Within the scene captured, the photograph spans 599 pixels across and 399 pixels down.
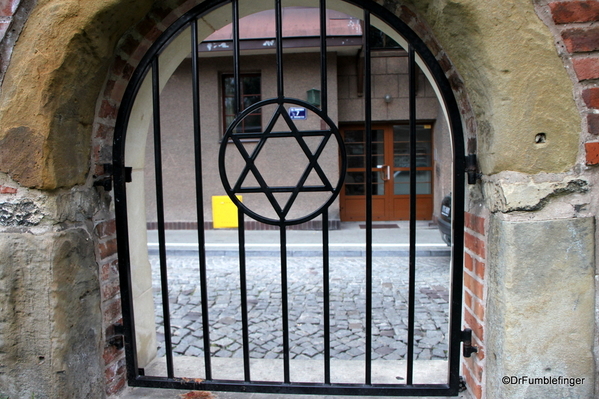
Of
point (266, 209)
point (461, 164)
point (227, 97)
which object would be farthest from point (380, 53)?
point (461, 164)

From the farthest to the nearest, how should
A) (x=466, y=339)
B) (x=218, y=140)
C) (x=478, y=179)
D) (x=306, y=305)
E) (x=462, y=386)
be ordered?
(x=218, y=140)
(x=306, y=305)
(x=462, y=386)
(x=466, y=339)
(x=478, y=179)

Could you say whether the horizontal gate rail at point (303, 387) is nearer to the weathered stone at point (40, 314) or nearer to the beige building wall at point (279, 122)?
the weathered stone at point (40, 314)

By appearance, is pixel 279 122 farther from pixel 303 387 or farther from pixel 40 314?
pixel 40 314

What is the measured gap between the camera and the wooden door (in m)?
9.24

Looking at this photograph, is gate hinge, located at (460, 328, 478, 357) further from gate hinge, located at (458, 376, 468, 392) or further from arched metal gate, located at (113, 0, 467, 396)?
gate hinge, located at (458, 376, 468, 392)

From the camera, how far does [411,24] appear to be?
178 cm

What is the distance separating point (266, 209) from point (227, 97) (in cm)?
260

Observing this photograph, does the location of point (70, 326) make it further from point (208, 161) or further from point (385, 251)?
point (208, 161)

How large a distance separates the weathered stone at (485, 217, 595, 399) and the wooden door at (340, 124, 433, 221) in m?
7.75

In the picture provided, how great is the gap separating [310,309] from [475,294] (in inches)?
95.1

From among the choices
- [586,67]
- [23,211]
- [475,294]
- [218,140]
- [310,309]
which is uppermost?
[218,140]

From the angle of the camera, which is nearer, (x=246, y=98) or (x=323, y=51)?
(x=323, y=51)

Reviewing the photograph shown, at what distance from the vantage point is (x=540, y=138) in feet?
4.79

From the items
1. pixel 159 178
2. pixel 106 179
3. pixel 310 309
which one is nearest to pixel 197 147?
pixel 159 178
